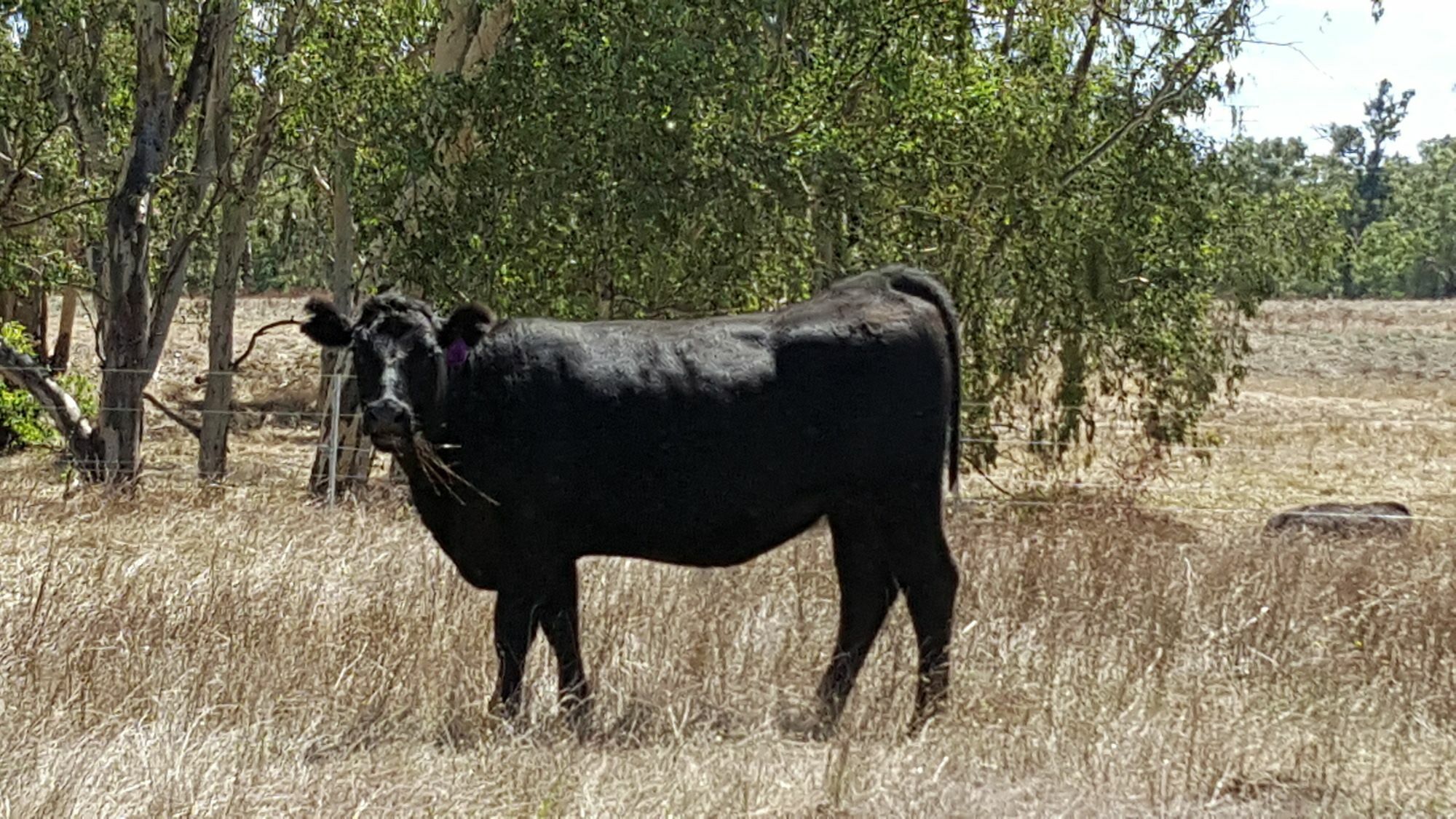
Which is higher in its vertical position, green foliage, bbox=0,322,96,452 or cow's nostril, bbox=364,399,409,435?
cow's nostril, bbox=364,399,409,435

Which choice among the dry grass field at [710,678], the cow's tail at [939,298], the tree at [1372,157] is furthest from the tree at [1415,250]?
the cow's tail at [939,298]

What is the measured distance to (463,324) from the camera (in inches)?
277

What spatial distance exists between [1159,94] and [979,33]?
187 centimetres

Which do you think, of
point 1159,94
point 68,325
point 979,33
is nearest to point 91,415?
point 68,325

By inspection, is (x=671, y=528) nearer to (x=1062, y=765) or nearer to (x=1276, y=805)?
(x=1062, y=765)

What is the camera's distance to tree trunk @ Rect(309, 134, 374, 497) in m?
16.0

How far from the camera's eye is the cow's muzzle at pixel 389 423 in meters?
6.59

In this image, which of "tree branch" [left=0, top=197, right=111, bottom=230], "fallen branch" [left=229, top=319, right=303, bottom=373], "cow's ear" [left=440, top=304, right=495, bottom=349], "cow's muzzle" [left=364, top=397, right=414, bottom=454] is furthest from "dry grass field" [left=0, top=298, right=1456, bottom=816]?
"tree branch" [left=0, top=197, right=111, bottom=230]

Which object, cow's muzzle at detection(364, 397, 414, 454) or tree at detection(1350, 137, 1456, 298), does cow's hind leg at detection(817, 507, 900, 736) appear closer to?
cow's muzzle at detection(364, 397, 414, 454)

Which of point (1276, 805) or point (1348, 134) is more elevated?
point (1348, 134)

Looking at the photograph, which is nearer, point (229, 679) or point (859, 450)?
point (229, 679)

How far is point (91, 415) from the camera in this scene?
19906mm

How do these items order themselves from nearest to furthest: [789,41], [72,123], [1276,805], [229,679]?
[1276,805] < [229,679] < [789,41] < [72,123]

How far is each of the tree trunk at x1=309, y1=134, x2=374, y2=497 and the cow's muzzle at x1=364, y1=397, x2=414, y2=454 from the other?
7.53m
